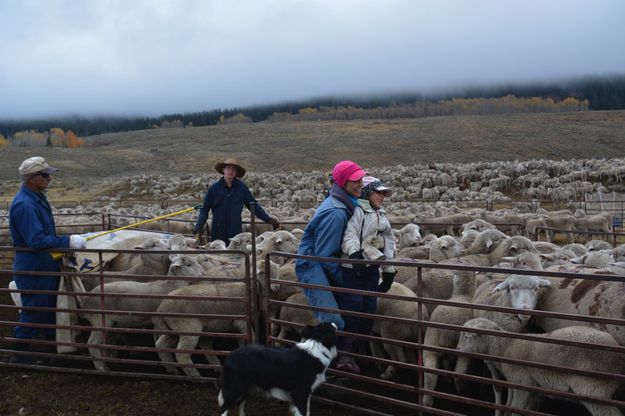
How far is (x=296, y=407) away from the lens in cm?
490

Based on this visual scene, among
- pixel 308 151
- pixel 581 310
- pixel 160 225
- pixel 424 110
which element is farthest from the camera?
pixel 424 110

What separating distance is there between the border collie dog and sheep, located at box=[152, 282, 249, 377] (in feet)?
4.81

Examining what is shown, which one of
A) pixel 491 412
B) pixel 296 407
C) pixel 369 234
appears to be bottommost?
pixel 491 412

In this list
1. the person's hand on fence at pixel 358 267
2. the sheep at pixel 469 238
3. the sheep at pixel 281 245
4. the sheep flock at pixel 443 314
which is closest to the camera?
the sheep flock at pixel 443 314

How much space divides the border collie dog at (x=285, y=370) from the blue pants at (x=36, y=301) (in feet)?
9.89

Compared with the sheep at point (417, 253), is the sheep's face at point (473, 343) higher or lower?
higher

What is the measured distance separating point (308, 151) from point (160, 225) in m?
60.2

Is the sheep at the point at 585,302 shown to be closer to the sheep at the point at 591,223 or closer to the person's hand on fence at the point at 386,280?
the person's hand on fence at the point at 386,280

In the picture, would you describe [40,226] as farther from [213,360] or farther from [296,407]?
[296,407]

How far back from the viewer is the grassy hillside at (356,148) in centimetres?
6825

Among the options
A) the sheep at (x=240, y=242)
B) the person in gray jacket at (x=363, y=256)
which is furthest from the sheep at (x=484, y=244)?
the person in gray jacket at (x=363, y=256)

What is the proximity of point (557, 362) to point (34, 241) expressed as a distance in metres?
5.51

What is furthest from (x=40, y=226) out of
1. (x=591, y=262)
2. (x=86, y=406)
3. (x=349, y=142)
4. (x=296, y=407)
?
(x=349, y=142)

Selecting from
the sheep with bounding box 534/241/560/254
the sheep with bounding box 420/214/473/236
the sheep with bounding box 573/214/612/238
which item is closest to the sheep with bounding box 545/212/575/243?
the sheep with bounding box 573/214/612/238
